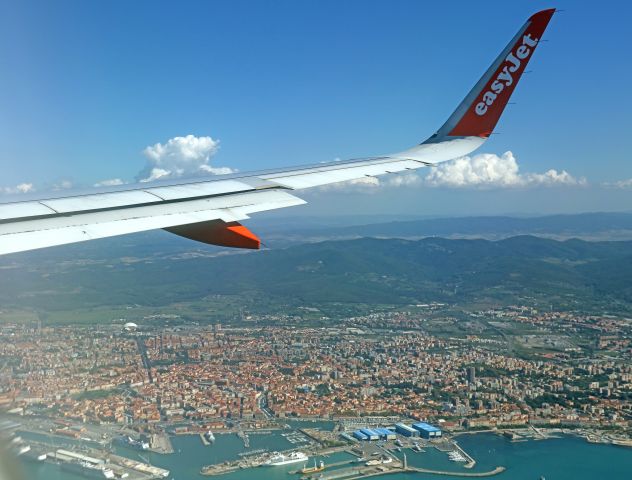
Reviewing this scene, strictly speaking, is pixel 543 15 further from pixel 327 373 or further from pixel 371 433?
pixel 327 373

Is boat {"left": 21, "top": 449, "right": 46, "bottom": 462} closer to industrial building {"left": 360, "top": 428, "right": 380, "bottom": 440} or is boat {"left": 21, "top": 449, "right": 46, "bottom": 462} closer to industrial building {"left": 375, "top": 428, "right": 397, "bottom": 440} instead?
industrial building {"left": 360, "top": 428, "right": 380, "bottom": 440}

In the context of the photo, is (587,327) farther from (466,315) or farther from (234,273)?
(234,273)

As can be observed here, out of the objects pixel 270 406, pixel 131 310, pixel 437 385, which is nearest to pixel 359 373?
pixel 437 385

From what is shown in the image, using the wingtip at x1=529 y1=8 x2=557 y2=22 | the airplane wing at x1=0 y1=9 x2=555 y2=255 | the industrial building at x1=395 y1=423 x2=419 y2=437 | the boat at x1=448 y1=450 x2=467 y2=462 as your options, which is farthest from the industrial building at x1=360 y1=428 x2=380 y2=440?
the wingtip at x1=529 y1=8 x2=557 y2=22

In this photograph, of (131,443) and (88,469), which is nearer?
(88,469)

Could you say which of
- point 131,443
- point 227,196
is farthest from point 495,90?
point 131,443
